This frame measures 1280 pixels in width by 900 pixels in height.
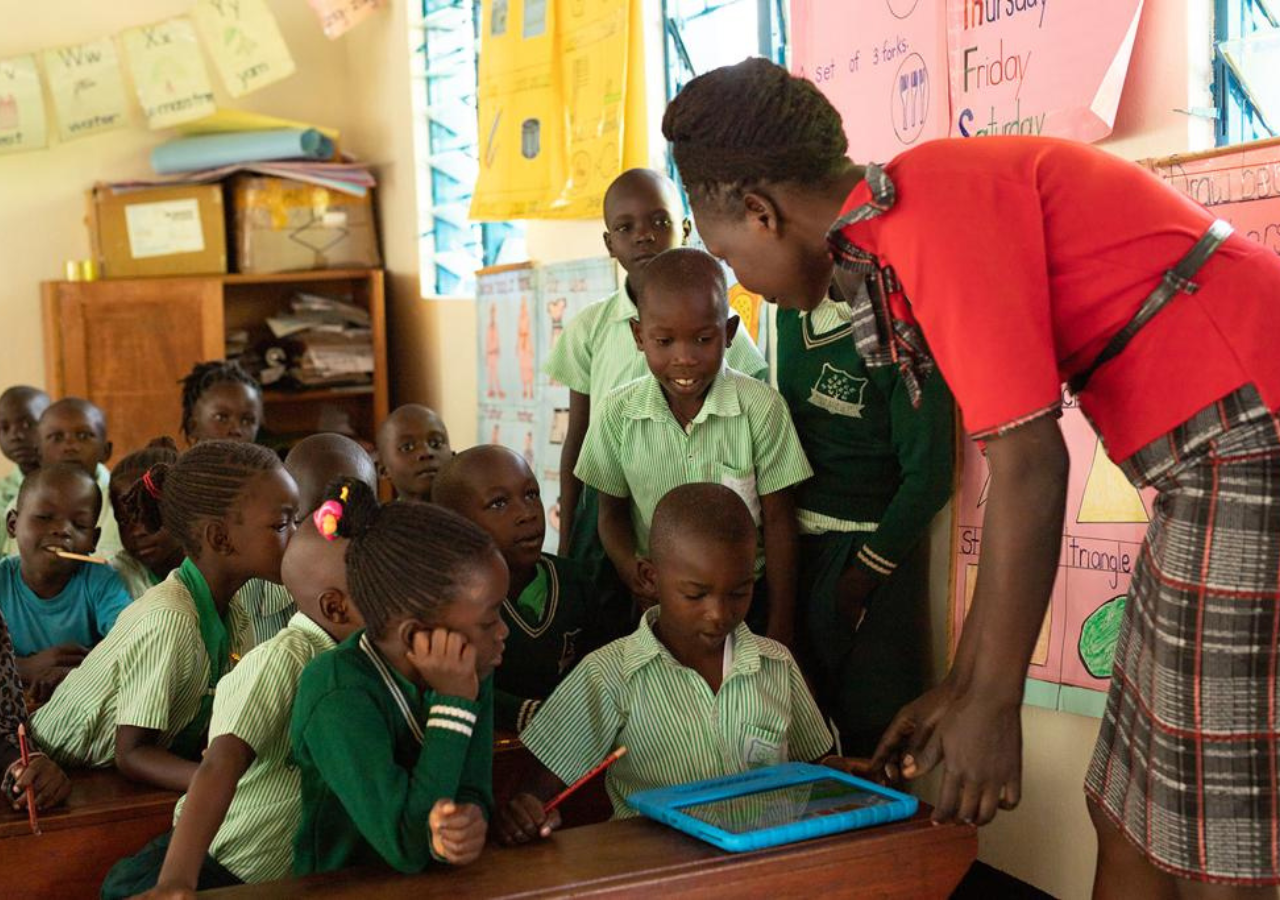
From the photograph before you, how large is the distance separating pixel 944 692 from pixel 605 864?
1.50ft

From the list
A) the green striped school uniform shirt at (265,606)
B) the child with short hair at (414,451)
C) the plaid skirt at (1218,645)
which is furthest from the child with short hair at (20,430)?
the plaid skirt at (1218,645)

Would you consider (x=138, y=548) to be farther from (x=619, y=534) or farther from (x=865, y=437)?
(x=865, y=437)

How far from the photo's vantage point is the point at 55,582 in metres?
2.99

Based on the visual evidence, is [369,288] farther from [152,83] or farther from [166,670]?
[166,670]

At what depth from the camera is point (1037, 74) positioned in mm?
2355

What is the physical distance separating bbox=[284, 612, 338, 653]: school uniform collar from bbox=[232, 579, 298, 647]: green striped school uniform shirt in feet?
1.53

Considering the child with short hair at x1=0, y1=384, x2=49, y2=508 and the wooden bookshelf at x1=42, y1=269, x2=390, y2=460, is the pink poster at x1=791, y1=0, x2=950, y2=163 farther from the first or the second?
the wooden bookshelf at x1=42, y1=269, x2=390, y2=460

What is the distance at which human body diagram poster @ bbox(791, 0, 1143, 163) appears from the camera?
224cm

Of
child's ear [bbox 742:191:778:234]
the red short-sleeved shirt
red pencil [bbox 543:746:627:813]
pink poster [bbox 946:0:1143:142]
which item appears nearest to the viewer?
the red short-sleeved shirt

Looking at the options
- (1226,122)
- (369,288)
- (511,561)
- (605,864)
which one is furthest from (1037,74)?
(369,288)

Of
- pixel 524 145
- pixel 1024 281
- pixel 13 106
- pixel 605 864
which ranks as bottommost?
pixel 605 864

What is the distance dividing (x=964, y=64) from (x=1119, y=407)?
1.34 meters

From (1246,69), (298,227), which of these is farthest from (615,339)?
(298,227)

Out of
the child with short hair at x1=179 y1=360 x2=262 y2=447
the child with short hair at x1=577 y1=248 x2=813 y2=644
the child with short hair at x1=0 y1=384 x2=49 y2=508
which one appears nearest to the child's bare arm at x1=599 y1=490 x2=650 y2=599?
the child with short hair at x1=577 y1=248 x2=813 y2=644
